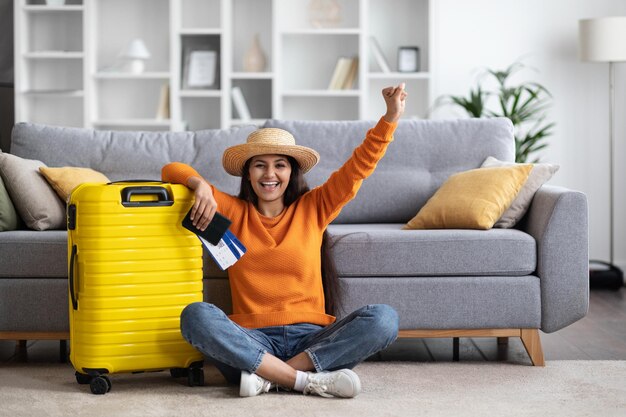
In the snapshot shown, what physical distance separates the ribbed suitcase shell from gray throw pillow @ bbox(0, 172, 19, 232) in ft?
2.06

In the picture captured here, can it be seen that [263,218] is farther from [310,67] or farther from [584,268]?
[310,67]

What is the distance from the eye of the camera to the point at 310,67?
5.72 meters

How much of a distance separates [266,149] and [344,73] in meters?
2.81

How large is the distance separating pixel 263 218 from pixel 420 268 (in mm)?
575

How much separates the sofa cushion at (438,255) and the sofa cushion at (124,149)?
774 millimetres

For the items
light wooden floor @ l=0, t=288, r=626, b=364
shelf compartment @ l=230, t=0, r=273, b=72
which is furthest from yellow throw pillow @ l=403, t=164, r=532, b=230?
shelf compartment @ l=230, t=0, r=273, b=72

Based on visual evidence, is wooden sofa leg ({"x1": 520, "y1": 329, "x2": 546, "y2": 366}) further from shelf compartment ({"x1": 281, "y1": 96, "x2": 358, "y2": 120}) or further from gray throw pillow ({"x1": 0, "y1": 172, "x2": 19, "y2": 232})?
shelf compartment ({"x1": 281, "y1": 96, "x2": 358, "y2": 120})

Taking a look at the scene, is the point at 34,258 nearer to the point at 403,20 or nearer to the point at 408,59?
the point at 408,59

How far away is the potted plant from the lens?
5121 mm

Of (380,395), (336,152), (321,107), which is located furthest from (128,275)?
(321,107)

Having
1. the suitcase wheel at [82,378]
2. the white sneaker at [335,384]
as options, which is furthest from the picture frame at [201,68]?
the white sneaker at [335,384]

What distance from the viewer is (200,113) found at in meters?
5.72

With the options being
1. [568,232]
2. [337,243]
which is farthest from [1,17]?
[568,232]

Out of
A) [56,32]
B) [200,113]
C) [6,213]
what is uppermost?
[56,32]
